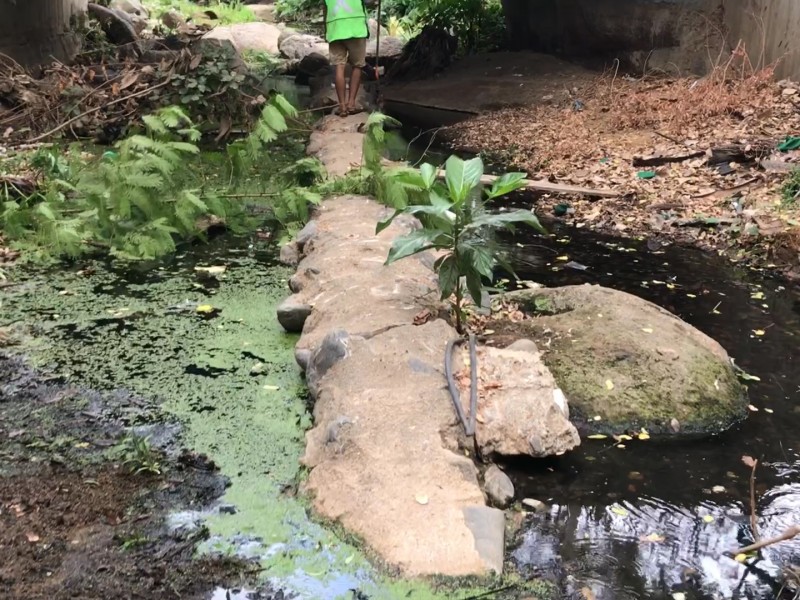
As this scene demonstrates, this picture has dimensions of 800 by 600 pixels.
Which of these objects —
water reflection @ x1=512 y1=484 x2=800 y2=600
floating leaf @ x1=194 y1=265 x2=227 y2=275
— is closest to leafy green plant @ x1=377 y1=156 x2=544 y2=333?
water reflection @ x1=512 y1=484 x2=800 y2=600

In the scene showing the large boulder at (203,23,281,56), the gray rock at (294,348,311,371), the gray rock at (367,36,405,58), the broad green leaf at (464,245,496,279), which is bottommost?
the gray rock at (294,348,311,371)

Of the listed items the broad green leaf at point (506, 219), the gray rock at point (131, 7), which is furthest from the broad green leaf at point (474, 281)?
the gray rock at point (131, 7)

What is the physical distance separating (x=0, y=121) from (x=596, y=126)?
6.71 metres

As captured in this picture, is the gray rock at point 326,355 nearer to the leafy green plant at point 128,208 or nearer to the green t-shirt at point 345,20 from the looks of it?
the leafy green plant at point 128,208


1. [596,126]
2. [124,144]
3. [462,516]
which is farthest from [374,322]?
[596,126]

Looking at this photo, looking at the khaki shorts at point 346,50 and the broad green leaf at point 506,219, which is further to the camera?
the khaki shorts at point 346,50

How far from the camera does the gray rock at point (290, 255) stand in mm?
5500

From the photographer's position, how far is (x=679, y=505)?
2.96m

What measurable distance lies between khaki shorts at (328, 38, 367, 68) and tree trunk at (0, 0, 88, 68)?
4.25m

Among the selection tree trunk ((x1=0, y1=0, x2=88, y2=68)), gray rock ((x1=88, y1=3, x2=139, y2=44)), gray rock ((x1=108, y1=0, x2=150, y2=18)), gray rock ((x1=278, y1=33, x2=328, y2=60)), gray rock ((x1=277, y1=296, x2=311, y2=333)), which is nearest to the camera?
gray rock ((x1=277, y1=296, x2=311, y2=333))

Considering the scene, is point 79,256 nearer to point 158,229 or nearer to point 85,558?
point 158,229

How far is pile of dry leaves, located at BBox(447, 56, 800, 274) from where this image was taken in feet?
20.7

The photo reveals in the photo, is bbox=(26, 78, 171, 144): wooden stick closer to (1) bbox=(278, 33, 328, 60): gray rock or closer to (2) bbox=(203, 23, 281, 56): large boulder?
(1) bbox=(278, 33, 328, 60): gray rock

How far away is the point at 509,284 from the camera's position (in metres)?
5.26
